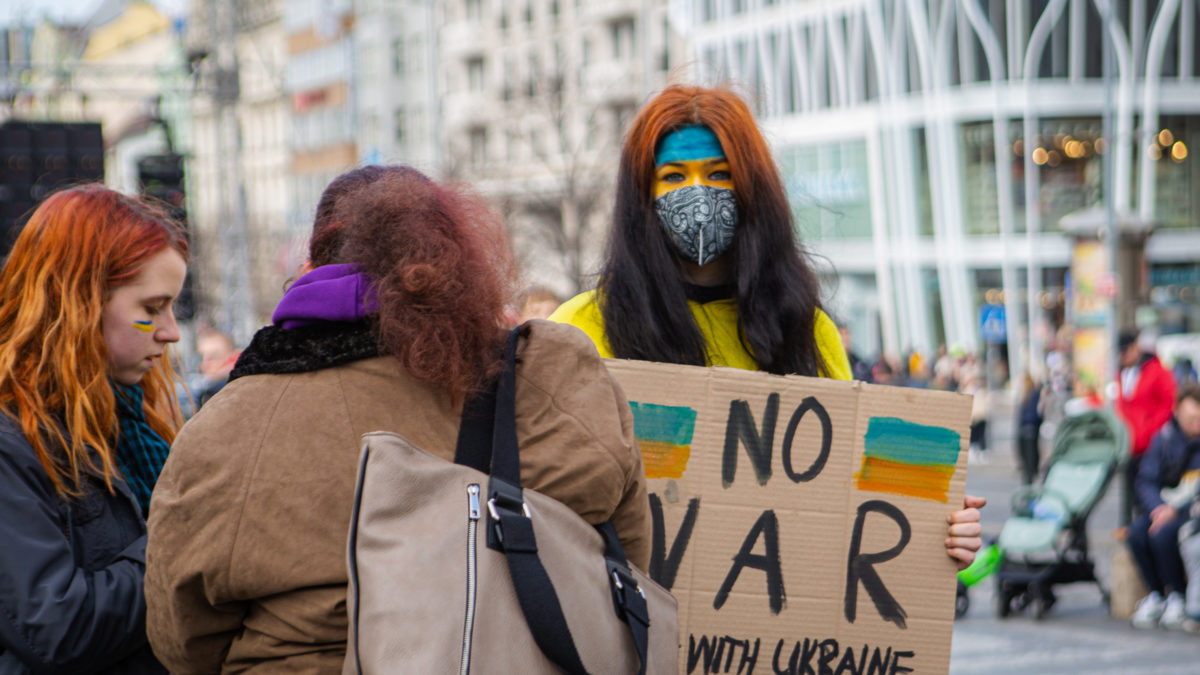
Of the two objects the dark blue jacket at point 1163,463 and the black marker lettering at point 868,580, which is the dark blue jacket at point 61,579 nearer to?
the black marker lettering at point 868,580

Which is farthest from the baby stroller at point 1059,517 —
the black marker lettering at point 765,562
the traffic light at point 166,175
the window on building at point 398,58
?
the window on building at point 398,58

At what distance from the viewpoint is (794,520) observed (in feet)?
9.64

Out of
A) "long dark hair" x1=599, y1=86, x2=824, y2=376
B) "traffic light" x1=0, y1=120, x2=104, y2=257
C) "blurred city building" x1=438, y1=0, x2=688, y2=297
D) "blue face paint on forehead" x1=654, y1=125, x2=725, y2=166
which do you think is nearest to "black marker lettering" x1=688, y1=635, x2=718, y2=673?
"long dark hair" x1=599, y1=86, x2=824, y2=376

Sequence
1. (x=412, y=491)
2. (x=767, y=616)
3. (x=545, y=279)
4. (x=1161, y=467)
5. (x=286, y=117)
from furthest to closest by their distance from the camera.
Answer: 1. (x=286, y=117)
2. (x=545, y=279)
3. (x=1161, y=467)
4. (x=767, y=616)
5. (x=412, y=491)

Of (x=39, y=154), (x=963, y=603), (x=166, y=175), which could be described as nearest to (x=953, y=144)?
(x=166, y=175)

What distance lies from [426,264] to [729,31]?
47.4 m

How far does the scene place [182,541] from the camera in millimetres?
2047

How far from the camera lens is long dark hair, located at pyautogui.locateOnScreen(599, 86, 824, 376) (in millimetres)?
3137

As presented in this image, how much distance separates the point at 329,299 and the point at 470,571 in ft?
1.52

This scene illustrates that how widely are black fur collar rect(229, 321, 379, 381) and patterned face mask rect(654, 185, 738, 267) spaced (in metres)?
1.16

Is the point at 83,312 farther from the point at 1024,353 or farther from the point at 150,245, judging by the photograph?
the point at 1024,353

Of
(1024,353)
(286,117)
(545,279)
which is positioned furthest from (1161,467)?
(286,117)

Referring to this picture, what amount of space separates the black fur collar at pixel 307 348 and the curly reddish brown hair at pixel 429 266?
4cm

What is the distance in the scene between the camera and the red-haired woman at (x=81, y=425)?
7.86 feet
